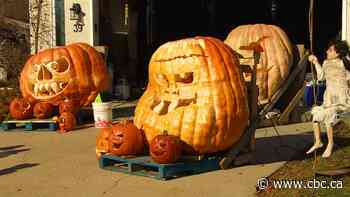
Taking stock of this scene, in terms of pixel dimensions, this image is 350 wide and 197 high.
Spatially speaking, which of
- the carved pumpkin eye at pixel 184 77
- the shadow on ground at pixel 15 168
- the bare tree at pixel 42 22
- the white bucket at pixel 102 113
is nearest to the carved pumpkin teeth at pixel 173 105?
the carved pumpkin eye at pixel 184 77

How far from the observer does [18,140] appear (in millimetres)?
9031

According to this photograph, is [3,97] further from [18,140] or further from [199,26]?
[199,26]

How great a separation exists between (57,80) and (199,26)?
11.0m

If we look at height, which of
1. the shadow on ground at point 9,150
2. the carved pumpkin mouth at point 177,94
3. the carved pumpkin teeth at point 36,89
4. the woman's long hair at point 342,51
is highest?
the woman's long hair at point 342,51

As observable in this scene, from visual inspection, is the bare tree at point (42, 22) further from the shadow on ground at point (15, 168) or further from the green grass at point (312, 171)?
the green grass at point (312, 171)

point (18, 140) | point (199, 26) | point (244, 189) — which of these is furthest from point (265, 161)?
point (199, 26)

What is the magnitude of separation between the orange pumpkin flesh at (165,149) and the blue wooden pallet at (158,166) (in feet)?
0.22

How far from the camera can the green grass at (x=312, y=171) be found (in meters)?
5.45

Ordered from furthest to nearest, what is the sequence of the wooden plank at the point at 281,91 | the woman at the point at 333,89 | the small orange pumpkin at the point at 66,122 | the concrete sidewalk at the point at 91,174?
the small orange pumpkin at the point at 66,122 < the wooden plank at the point at 281,91 < the woman at the point at 333,89 < the concrete sidewalk at the point at 91,174

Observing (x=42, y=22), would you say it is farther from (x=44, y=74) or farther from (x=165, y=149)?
(x=165, y=149)

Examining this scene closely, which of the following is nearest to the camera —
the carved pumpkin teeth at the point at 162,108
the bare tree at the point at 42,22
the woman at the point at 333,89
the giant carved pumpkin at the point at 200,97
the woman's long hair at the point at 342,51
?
the giant carved pumpkin at the point at 200,97

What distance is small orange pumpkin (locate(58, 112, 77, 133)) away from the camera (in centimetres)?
970

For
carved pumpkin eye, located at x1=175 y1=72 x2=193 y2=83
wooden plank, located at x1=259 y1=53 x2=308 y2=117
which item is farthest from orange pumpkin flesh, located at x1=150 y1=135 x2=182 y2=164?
wooden plank, located at x1=259 y1=53 x2=308 y2=117

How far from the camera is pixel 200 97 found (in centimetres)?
642
